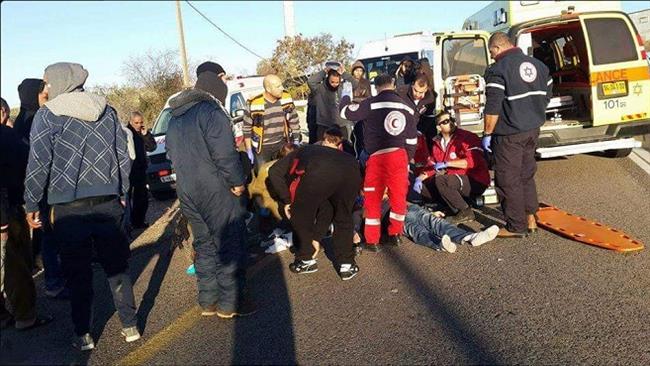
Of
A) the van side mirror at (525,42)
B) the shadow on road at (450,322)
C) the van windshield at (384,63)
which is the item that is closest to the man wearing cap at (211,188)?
the shadow on road at (450,322)

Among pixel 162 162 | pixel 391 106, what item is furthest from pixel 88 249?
pixel 162 162

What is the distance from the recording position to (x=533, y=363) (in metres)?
3.37

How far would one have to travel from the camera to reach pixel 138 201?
7.94 m

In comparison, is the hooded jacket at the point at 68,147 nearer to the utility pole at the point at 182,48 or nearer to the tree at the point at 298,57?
the utility pole at the point at 182,48

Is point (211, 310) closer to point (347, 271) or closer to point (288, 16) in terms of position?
point (347, 271)

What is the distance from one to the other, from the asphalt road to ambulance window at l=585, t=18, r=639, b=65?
10.1 ft

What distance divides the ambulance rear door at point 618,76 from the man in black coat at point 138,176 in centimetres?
647

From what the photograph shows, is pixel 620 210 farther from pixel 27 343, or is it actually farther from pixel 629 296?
pixel 27 343

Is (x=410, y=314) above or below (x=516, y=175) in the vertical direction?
below

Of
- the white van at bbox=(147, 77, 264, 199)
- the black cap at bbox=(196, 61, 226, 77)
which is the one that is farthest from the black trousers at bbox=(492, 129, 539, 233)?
the white van at bbox=(147, 77, 264, 199)

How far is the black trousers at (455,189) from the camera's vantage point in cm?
655

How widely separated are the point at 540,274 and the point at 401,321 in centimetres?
147

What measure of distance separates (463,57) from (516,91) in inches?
186

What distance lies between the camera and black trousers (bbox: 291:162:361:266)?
16.4ft
